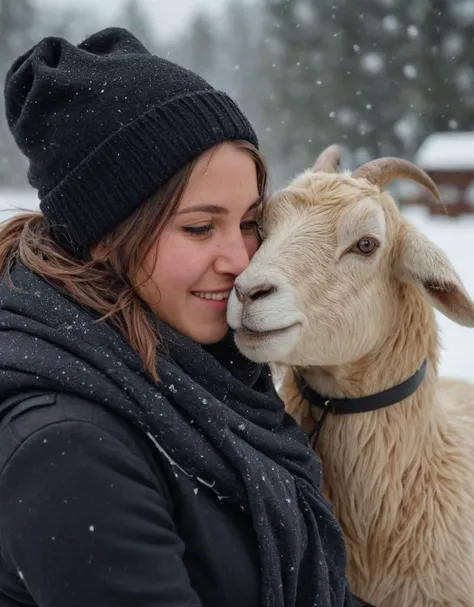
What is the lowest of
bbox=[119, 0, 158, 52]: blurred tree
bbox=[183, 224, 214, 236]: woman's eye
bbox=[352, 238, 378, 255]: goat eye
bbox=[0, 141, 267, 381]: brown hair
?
bbox=[0, 141, 267, 381]: brown hair

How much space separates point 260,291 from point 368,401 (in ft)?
2.29

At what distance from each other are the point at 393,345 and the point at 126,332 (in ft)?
3.77

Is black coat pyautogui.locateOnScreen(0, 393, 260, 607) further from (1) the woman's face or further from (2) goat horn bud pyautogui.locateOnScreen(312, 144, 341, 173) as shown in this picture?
(2) goat horn bud pyautogui.locateOnScreen(312, 144, 341, 173)

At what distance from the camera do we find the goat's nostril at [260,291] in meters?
1.99

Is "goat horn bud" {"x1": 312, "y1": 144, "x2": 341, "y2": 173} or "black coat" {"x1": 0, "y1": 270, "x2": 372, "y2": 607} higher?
"goat horn bud" {"x1": 312, "y1": 144, "x2": 341, "y2": 173}

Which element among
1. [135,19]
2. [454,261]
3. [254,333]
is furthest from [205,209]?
[135,19]

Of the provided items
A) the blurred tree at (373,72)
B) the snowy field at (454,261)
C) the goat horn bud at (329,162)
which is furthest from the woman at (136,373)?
the blurred tree at (373,72)

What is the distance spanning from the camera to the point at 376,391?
2484 mm

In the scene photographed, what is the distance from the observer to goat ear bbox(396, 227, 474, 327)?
2309 millimetres

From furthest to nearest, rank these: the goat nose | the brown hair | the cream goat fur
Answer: the cream goat fur, the goat nose, the brown hair

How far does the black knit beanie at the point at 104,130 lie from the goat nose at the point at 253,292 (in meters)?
0.39

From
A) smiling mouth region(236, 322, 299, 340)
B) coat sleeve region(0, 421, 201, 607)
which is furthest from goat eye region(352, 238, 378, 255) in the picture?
coat sleeve region(0, 421, 201, 607)

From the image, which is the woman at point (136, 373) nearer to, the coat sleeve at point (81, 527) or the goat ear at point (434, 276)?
the coat sleeve at point (81, 527)

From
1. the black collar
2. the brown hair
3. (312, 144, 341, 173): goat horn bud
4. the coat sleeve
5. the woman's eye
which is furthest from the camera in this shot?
(312, 144, 341, 173): goat horn bud
